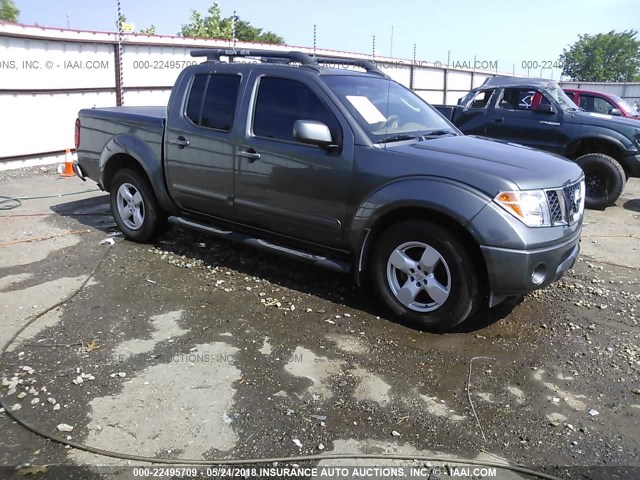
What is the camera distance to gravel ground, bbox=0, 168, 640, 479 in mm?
2980

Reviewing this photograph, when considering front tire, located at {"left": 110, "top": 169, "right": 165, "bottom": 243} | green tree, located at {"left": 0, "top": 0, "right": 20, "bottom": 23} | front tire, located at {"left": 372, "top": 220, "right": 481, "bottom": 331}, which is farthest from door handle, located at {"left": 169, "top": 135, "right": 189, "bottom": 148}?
green tree, located at {"left": 0, "top": 0, "right": 20, "bottom": 23}

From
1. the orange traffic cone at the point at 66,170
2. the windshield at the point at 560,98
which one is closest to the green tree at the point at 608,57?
the windshield at the point at 560,98

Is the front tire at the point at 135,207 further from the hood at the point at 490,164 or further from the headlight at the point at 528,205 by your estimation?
the headlight at the point at 528,205

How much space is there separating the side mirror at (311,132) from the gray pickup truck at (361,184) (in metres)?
0.01

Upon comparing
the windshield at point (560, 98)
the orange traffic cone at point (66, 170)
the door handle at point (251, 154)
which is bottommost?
the orange traffic cone at point (66, 170)

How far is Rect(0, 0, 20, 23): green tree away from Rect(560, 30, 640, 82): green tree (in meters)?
48.9

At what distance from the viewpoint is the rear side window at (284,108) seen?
4.56 metres

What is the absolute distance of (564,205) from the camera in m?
4.08

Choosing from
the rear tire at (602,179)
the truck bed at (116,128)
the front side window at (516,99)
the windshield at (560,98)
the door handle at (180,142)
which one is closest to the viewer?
the door handle at (180,142)

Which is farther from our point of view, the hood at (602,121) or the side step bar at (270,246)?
the hood at (602,121)

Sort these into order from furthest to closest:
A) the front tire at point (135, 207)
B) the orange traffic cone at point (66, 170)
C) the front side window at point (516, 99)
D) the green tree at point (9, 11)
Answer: the green tree at point (9, 11) < the orange traffic cone at point (66, 170) < the front side window at point (516, 99) < the front tire at point (135, 207)

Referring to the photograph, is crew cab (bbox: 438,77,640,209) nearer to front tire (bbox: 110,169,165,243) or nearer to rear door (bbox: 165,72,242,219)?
rear door (bbox: 165,72,242,219)

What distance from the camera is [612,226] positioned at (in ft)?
25.3

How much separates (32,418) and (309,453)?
1.55m
